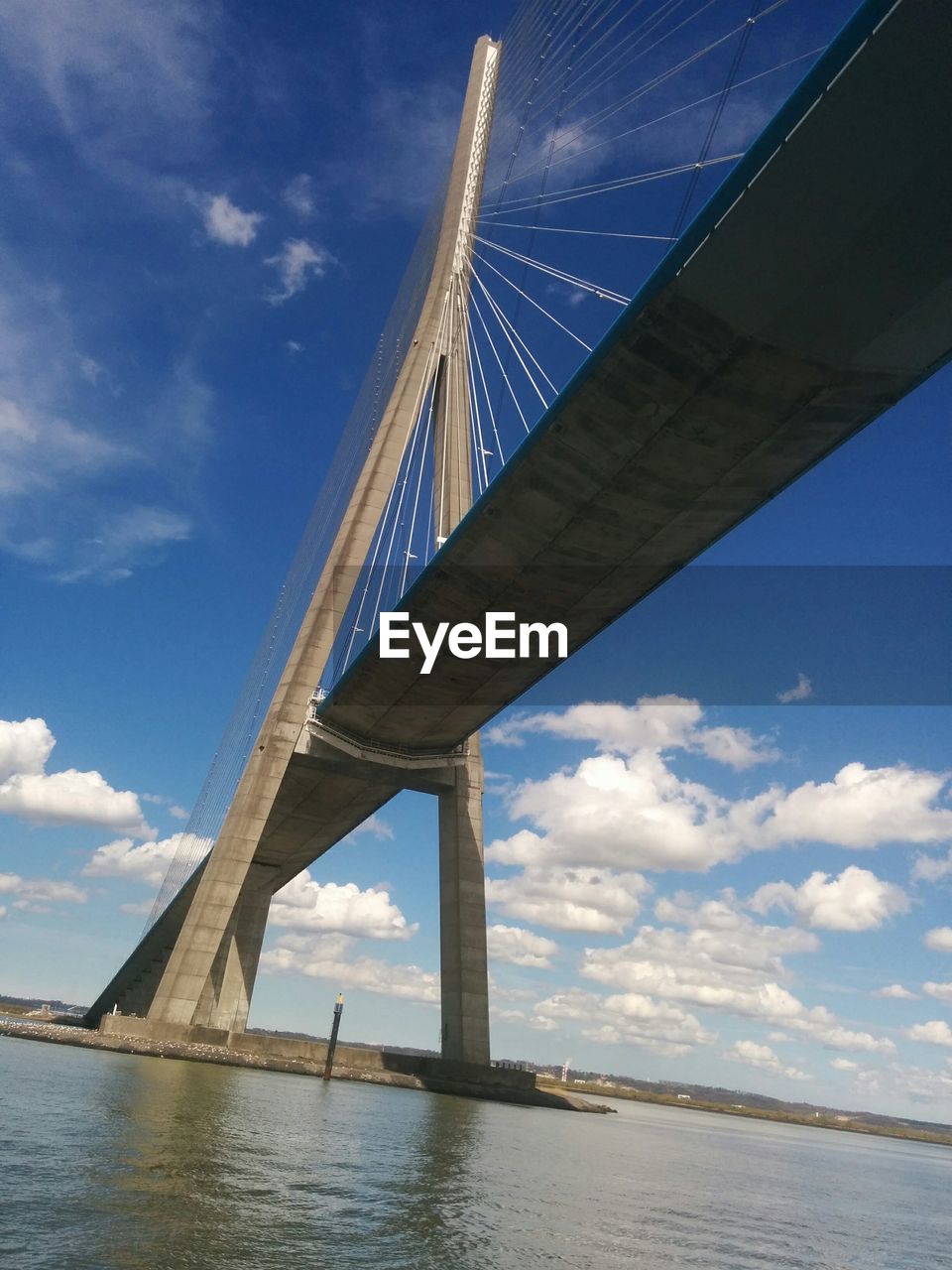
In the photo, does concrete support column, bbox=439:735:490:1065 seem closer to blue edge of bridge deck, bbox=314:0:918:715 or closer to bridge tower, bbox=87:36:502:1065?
bridge tower, bbox=87:36:502:1065

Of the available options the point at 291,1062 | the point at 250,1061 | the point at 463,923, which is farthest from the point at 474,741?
the point at 250,1061

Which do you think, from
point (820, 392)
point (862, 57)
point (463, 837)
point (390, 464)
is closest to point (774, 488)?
point (820, 392)

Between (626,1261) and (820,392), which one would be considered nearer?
(626,1261)

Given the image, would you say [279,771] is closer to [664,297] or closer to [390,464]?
[390,464]

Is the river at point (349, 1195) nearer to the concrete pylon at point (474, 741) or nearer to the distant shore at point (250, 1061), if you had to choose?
the distant shore at point (250, 1061)

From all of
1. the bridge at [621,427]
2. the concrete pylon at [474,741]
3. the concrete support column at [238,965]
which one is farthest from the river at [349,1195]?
the concrete support column at [238,965]

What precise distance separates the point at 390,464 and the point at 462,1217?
24006mm

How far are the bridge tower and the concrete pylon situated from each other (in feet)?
0.12

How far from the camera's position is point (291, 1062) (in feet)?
102

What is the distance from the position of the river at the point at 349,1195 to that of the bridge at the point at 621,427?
34.7 feet

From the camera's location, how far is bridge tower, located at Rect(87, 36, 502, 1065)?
2953cm

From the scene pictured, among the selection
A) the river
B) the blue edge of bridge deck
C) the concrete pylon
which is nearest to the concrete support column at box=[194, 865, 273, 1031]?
the concrete pylon

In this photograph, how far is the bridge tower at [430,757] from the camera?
29.5 m

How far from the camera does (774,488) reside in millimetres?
18719
